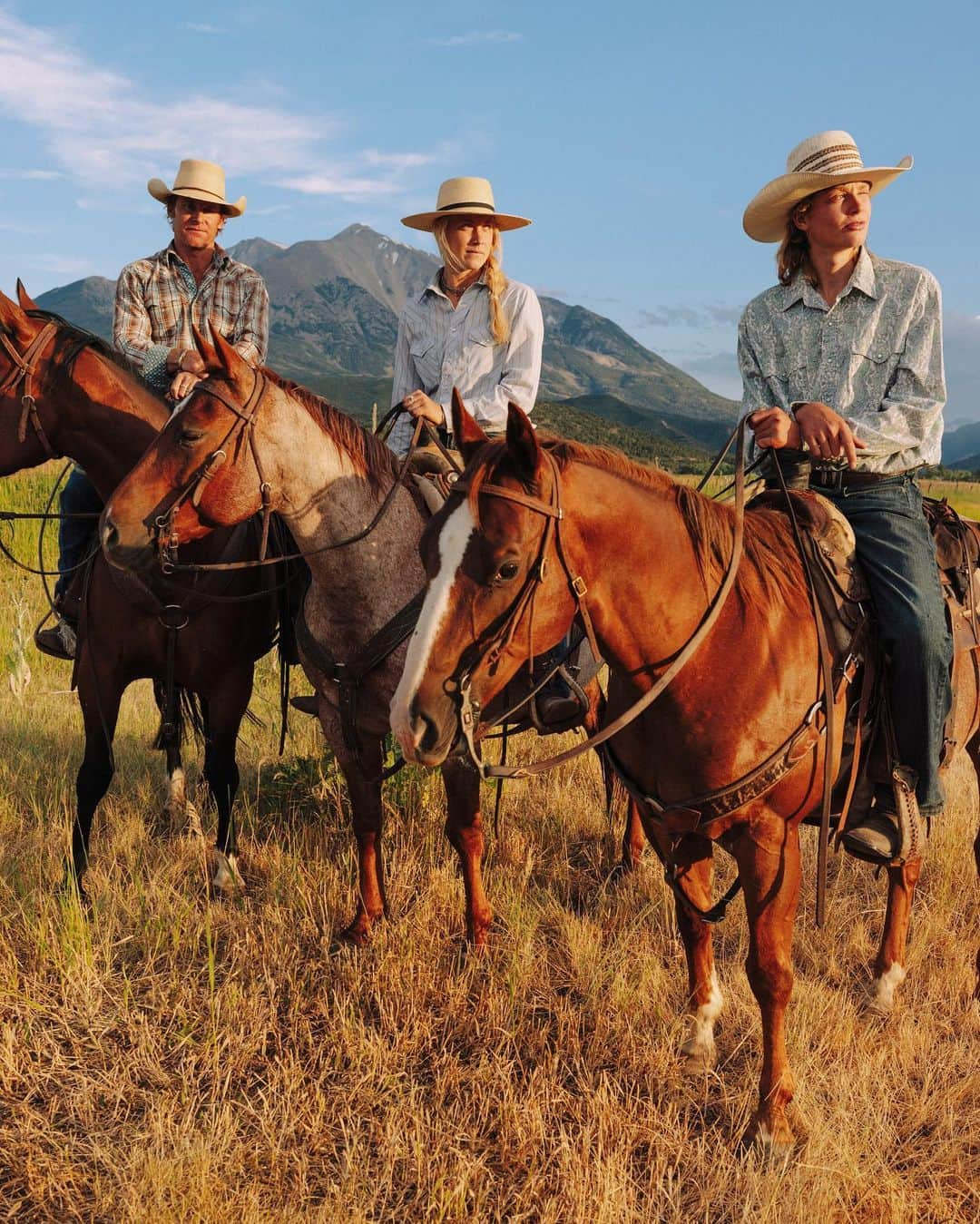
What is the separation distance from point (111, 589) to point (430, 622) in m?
2.57

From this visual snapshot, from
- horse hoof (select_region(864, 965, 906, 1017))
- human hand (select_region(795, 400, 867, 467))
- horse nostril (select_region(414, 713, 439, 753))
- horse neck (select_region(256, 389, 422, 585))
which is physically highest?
human hand (select_region(795, 400, 867, 467))

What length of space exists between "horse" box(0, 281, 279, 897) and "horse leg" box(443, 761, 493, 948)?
1249 millimetres

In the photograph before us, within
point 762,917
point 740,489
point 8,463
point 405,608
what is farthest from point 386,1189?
point 8,463

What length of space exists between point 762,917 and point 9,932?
3129 millimetres

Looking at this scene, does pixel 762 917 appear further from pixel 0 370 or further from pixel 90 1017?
pixel 0 370

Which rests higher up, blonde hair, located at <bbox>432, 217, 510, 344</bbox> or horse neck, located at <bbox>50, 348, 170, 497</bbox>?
blonde hair, located at <bbox>432, 217, 510, 344</bbox>

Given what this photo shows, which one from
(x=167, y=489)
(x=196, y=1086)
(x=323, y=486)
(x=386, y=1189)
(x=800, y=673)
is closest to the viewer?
(x=386, y=1189)

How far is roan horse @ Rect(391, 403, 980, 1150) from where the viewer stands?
89.8 inches

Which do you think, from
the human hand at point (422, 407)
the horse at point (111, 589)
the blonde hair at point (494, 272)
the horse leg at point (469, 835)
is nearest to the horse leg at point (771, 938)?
the horse leg at point (469, 835)

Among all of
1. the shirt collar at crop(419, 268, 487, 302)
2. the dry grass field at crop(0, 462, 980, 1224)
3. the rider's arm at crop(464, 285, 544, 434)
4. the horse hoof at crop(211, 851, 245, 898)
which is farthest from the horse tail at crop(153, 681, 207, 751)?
the shirt collar at crop(419, 268, 487, 302)

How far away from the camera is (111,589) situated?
4.21m

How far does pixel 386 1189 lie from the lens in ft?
8.73

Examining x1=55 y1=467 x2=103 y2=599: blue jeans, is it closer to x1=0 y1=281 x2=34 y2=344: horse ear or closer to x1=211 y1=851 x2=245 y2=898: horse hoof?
x1=0 y1=281 x2=34 y2=344: horse ear

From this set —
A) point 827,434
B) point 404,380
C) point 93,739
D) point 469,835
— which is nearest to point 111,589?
point 93,739
